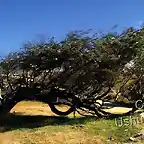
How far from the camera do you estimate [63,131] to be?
11.0 metres

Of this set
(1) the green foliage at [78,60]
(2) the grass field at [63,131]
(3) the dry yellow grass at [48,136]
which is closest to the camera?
(3) the dry yellow grass at [48,136]

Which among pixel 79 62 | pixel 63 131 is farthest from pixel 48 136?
pixel 79 62

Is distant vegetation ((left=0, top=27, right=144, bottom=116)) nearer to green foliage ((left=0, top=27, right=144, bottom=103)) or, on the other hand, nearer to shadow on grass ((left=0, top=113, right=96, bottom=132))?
green foliage ((left=0, top=27, right=144, bottom=103))

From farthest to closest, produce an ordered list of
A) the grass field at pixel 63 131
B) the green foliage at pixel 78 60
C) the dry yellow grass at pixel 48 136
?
the green foliage at pixel 78 60
the grass field at pixel 63 131
the dry yellow grass at pixel 48 136

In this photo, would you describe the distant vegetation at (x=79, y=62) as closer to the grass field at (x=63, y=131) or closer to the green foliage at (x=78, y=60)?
the green foliage at (x=78, y=60)

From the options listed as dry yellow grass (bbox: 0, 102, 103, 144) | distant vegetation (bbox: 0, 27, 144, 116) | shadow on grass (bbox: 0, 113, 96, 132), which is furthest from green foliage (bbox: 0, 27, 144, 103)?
dry yellow grass (bbox: 0, 102, 103, 144)

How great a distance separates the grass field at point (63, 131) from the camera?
10164 millimetres

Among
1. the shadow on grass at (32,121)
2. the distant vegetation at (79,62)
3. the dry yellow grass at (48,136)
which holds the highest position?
the distant vegetation at (79,62)

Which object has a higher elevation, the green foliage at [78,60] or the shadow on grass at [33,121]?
the green foliage at [78,60]

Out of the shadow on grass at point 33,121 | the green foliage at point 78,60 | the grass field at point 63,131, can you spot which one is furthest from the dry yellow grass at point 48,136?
the green foliage at point 78,60

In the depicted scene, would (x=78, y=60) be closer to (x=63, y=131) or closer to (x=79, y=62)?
(x=79, y=62)

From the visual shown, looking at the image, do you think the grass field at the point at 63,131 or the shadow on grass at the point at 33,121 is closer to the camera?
the grass field at the point at 63,131

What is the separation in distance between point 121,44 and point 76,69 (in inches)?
73.4

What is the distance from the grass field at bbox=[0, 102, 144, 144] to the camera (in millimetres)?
10164
